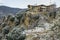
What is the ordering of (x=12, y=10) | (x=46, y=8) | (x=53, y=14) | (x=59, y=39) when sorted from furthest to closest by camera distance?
(x=12, y=10) < (x=46, y=8) < (x=53, y=14) < (x=59, y=39)

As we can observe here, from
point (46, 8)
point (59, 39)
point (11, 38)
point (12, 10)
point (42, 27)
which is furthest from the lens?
point (12, 10)

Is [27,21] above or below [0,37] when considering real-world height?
above

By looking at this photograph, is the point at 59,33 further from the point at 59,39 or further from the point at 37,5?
the point at 37,5

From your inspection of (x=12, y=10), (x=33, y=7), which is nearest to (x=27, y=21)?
(x=33, y=7)

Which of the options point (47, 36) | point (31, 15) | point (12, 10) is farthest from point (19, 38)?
point (12, 10)

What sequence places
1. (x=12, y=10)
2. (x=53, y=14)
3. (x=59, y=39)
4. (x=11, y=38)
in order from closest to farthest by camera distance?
(x=59, y=39) < (x=11, y=38) < (x=53, y=14) < (x=12, y=10)

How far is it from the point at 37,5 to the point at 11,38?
1231cm

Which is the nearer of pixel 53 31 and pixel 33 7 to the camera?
pixel 53 31

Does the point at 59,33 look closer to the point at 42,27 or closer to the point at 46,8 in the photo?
the point at 42,27

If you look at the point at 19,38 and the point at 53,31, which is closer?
the point at 53,31

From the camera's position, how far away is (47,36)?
45.4 feet

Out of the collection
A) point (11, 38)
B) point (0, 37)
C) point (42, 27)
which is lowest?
point (0, 37)

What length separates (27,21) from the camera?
27344mm

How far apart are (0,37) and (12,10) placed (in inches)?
1085
